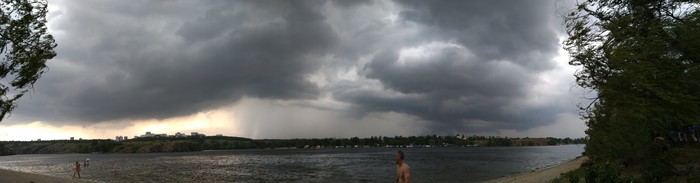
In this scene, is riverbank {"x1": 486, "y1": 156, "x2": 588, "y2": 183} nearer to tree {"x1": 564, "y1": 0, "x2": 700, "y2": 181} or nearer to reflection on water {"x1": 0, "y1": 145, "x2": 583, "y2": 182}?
reflection on water {"x1": 0, "y1": 145, "x2": 583, "y2": 182}

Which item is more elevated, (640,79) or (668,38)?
(668,38)

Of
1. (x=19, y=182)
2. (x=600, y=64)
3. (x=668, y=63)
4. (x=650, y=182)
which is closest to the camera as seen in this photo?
(x=668, y=63)

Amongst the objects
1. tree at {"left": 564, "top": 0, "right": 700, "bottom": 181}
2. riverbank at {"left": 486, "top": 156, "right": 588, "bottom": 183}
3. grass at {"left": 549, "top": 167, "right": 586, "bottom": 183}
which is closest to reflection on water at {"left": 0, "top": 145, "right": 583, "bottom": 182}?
riverbank at {"left": 486, "top": 156, "right": 588, "bottom": 183}

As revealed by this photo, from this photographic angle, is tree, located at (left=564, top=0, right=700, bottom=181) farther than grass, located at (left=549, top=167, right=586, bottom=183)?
No

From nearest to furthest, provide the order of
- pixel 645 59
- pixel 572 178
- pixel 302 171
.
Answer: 1. pixel 645 59
2. pixel 572 178
3. pixel 302 171

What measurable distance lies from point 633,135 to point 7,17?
3121 centimetres

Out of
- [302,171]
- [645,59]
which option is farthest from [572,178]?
[302,171]

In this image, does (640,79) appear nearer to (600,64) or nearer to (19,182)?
(600,64)

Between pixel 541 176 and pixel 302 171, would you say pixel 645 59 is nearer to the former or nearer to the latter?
pixel 541 176

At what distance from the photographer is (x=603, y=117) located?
1973 cm

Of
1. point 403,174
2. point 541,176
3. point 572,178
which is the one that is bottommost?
point 541,176

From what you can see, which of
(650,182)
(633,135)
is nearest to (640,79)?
(650,182)

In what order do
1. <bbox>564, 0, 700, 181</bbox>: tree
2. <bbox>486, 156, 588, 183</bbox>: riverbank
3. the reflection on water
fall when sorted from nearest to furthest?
1. <bbox>564, 0, 700, 181</bbox>: tree
2. <bbox>486, 156, 588, 183</bbox>: riverbank
3. the reflection on water

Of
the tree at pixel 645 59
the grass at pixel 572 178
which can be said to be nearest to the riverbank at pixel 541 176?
the grass at pixel 572 178
